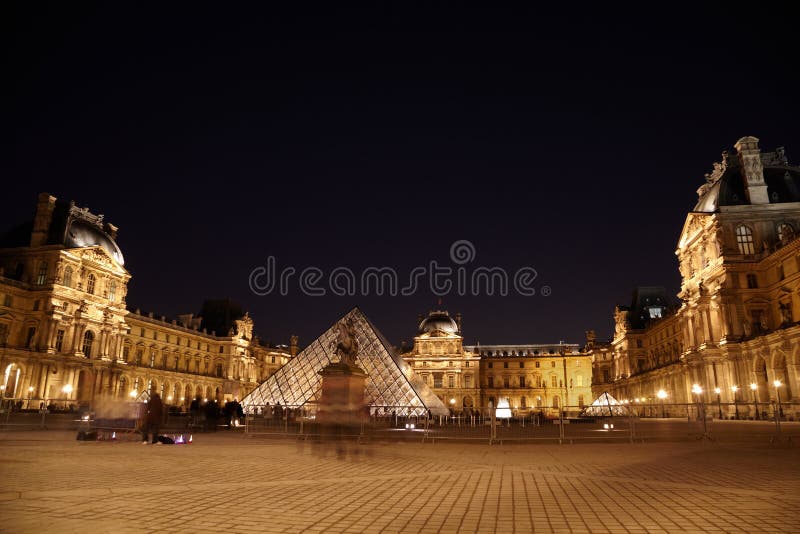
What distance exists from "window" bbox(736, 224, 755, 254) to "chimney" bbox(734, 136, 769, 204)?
2.07 m

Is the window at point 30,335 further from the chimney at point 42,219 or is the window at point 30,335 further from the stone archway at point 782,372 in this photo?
the stone archway at point 782,372

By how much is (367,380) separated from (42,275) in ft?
91.3

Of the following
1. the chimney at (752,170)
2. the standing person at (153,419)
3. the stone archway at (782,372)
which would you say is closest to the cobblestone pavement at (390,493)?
the standing person at (153,419)

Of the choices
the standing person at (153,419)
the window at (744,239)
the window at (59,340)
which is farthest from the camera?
the window at (59,340)

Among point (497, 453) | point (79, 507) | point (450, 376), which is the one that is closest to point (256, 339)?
point (450, 376)

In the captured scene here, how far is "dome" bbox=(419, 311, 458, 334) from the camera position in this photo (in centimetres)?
7719

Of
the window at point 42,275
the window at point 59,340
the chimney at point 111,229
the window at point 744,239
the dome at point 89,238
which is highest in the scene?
the chimney at point 111,229

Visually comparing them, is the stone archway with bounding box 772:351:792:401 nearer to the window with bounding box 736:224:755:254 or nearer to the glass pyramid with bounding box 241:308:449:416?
the window with bounding box 736:224:755:254

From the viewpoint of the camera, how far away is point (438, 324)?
7800 cm

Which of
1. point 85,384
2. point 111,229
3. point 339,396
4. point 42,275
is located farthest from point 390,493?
point 111,229

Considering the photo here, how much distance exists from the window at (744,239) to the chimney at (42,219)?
50.4m

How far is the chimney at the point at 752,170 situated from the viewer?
36.0 meters

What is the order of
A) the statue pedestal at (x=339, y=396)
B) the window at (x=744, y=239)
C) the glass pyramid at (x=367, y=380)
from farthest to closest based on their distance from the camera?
the window at (x=744, y=239) → the glass pyramid at (x=367, y=380) → the statue pedestal at (x=339, y=396)

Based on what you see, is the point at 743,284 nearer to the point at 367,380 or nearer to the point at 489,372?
the point at 367,380
